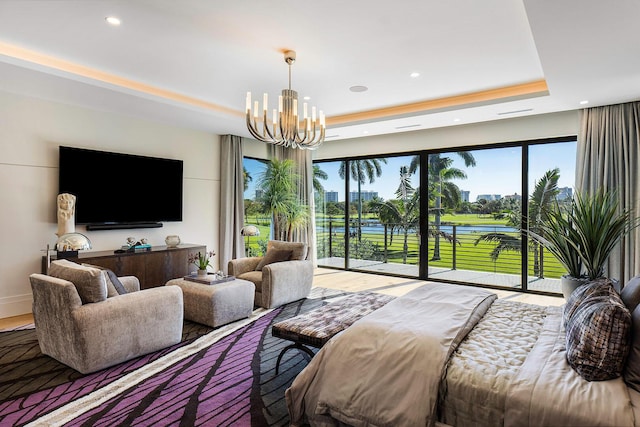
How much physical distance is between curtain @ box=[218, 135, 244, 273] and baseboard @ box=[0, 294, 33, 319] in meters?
2.73

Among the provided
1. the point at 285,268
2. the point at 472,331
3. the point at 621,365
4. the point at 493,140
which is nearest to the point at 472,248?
the point at 493,140

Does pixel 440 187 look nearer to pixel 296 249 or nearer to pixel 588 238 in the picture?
pixel 588 238

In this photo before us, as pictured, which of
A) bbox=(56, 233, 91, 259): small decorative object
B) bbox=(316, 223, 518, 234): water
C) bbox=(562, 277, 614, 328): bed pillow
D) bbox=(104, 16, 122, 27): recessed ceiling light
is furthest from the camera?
bbox=(316, 223, 518, 234): water

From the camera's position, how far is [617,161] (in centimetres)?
446

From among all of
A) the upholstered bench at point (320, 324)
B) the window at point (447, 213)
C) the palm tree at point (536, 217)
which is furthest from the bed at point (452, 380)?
the window at point (447, 213)

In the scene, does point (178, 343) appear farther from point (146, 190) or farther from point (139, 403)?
point (146, 190)

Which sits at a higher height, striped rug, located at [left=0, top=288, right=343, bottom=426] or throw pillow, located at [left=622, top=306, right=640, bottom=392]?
throw pillow, located at [left=622, top=306, right=640, bottom=392]

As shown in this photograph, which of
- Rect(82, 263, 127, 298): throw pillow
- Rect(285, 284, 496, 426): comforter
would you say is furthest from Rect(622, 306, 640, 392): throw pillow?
Rect(82, 263, 127, 298): throw pillow

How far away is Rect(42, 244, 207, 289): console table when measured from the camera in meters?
4.43

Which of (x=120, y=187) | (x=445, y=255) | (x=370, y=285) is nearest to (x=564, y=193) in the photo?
(x=445, y=255)

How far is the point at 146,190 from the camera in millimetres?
5383

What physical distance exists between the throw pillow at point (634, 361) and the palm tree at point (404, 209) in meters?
4.80

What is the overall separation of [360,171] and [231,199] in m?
2.54

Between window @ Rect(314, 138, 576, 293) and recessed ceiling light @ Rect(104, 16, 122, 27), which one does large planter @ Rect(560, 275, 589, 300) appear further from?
recessed ceiling light @ Rect(104, 16, 122, 27)
